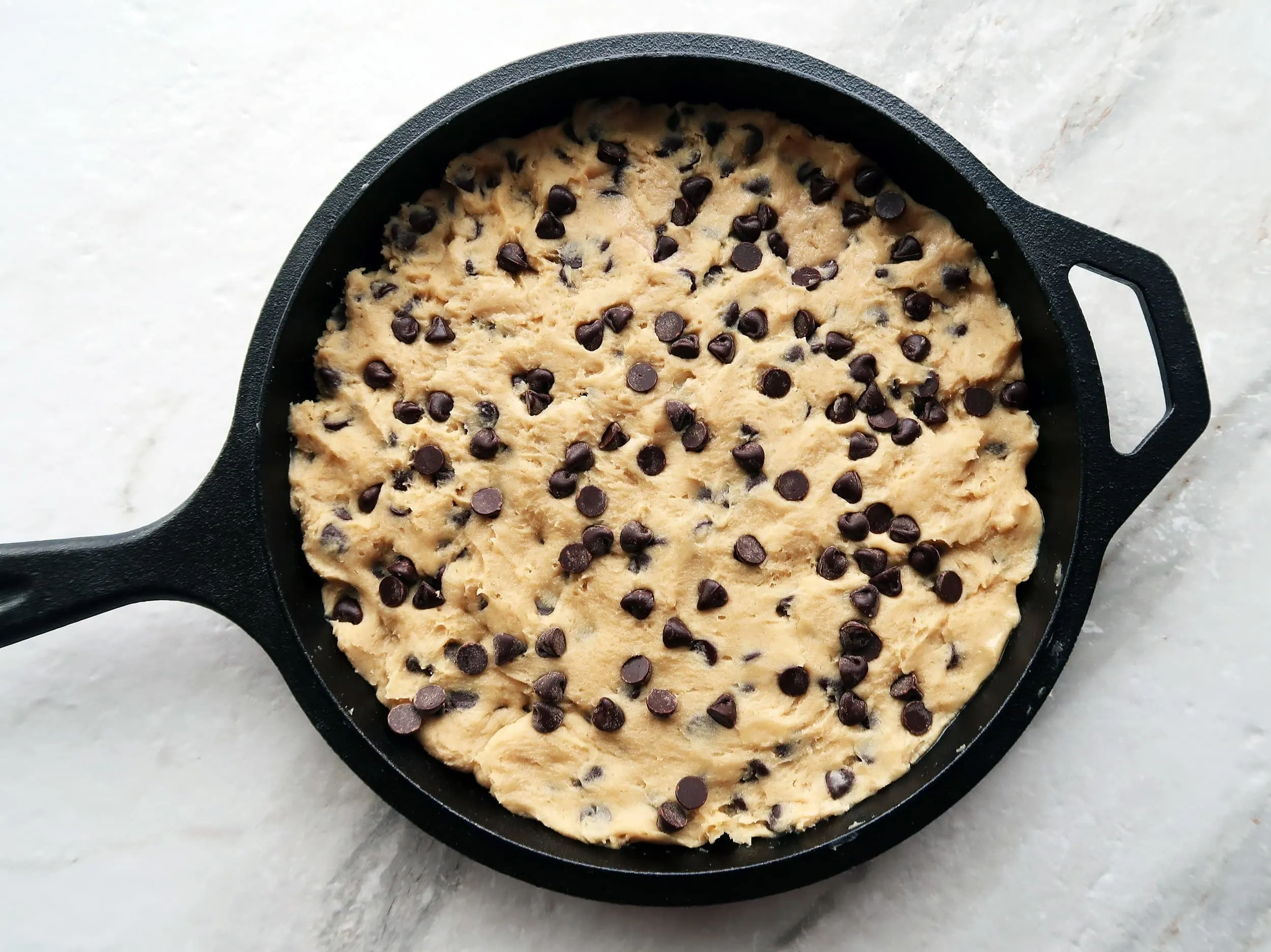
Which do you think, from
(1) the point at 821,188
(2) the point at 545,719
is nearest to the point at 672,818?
(2) the point at 545,719

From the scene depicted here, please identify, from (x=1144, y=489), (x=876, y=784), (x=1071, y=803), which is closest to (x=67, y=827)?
(x=876, y=784)

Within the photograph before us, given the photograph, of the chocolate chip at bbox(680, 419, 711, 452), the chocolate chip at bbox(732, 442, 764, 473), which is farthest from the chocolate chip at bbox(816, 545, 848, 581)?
the chocolate chip at bbox(680, 419, 711, 452)

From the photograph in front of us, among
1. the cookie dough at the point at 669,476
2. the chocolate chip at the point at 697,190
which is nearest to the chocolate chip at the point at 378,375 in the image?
the cookie dough at the point at 669,476

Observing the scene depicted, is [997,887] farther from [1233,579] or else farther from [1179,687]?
[1233,579]

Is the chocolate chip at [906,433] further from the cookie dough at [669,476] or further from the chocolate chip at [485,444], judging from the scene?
the chocolate chip at [485,444]

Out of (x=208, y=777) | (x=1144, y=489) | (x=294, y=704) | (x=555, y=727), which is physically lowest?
(x=208, y=777)
